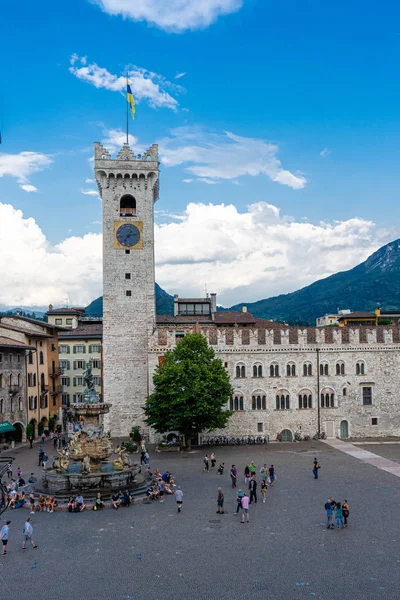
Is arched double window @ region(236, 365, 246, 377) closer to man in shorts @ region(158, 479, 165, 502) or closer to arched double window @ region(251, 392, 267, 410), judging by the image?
arched double window @ region(251, 392, 267, 410)

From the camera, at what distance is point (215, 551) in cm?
2289

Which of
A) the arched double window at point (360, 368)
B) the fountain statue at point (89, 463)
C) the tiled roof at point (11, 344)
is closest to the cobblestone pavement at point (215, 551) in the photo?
the fountain statue at point (89, 463)

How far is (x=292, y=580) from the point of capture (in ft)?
64.7

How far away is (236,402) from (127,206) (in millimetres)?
27025

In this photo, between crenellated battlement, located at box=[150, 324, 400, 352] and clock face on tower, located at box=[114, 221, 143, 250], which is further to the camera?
clock face on tower, located at box=[114, 221, 143, 250]

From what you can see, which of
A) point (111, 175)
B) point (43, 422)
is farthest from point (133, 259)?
point (43, 422)

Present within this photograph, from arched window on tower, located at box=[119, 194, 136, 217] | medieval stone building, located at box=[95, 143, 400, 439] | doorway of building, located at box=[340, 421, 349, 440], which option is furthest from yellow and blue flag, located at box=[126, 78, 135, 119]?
doorway of building, located at box=[340, 421, 349, 440]

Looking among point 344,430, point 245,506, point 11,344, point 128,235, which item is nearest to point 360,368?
point 344,430

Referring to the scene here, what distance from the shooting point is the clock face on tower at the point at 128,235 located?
61.6 meters

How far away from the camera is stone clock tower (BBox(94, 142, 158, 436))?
60.0 meters

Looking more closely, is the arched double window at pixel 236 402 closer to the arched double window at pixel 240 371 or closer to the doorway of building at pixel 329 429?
the arched double window at pixel 240 371

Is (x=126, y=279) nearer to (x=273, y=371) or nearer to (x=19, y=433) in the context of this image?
(x=273, y=371)

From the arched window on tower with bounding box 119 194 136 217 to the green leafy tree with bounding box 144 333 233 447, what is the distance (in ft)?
62.9

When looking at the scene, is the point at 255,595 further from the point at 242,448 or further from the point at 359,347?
A: the point at 359,347
